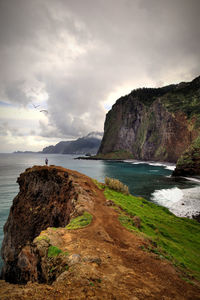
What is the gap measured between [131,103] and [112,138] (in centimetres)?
3735

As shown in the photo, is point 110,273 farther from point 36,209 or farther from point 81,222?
point 36,209

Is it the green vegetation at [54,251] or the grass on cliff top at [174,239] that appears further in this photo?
the grass on cliff top at [174,239]

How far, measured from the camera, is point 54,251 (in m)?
5.21

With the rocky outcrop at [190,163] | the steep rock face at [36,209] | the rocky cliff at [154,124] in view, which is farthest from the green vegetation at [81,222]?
the rocky cliff at [154,124]

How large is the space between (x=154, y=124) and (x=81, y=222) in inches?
4518

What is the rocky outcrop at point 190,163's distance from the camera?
4199cm

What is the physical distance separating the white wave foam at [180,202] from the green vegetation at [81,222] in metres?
13.6

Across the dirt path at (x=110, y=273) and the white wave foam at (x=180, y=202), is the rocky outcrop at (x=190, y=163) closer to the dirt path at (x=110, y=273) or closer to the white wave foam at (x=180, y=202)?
the white wave foam at (x=180, y=202)

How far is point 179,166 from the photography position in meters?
44.2

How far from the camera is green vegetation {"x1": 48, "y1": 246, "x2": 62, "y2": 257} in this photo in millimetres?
5084

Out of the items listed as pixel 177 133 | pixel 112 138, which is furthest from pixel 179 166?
pixel 112 138

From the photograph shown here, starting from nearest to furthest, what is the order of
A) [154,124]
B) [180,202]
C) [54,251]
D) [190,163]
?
[54,251]
[180,202]
[190,163]
[154,124]

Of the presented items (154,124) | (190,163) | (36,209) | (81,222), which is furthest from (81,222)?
(154,124)

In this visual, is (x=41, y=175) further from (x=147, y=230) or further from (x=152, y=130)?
(x=152, y=130)
